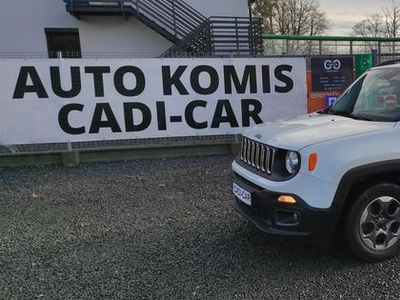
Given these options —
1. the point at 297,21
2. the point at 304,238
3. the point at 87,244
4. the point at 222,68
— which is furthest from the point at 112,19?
the point at 297,21

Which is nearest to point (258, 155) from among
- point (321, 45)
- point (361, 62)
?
point (361, 62)

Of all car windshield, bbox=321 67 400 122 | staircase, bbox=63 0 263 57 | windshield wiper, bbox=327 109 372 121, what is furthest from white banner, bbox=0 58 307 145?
staircase, bbox=63 0 263 57

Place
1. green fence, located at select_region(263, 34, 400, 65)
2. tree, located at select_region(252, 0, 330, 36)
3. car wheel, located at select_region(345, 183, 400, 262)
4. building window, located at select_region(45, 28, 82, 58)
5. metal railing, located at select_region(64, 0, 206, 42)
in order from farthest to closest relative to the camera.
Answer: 1. tree, located at select_region(252, 0, 330, 36)
2. green fence, located at select_region(263, 34, 400, 65)
3. building window, located at select_region(45, 28, 82, 58)
4. metal railing, located at select_region(64, 0, 206, 42)
5. car wheel, located at select_region(345, 183, 400, 262)

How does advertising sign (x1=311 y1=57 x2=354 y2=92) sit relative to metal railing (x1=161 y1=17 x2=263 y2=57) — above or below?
below

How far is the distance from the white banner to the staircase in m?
7.84

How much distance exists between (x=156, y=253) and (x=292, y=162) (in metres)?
1.63

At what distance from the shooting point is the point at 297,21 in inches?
2202

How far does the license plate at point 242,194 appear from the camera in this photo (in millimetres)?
3744

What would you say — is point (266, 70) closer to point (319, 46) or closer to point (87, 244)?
point (87, 244)

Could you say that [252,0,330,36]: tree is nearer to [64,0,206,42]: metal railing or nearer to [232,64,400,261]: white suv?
[64,0,206,42]: metal railing

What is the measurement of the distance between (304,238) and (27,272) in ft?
8.22

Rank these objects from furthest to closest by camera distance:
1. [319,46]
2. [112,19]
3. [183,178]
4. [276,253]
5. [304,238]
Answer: [319,46] < [112,19] < [183,178] < [276,253] < [304,238]

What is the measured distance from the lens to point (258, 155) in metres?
3.89

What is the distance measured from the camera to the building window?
17.2 metres
